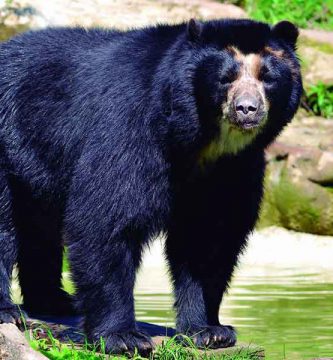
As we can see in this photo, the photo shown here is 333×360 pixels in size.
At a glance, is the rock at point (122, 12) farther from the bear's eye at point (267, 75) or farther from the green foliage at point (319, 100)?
the bear's eye at point (267, 75)

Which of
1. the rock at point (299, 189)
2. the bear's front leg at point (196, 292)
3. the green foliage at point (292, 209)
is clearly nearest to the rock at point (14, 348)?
the bear's front leg at point (196, 292)

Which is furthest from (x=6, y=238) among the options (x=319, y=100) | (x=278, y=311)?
(x=319, y=100)

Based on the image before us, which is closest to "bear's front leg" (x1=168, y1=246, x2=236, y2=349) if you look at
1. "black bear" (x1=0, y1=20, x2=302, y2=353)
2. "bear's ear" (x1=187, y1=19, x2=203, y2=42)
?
"black bear" (x1=0, y1=20, x2=302, y2=353)

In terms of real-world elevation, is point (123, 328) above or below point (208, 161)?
below

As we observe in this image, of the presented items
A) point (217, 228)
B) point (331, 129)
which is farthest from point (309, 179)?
point (217, 228)

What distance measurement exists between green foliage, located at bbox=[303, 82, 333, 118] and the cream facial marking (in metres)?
8.53

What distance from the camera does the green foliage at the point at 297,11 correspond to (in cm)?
1589

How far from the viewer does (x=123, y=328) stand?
6199 millimetres

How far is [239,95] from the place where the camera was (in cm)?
596

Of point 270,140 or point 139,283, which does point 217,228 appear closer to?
point 270,140

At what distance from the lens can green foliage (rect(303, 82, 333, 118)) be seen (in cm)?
1458

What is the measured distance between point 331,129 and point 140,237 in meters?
8.31

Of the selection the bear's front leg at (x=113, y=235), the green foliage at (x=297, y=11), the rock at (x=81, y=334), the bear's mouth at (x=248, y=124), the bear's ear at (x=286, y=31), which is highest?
the bear's ear at (x=286, y=31)

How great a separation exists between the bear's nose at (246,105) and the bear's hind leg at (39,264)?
161 centimetres
